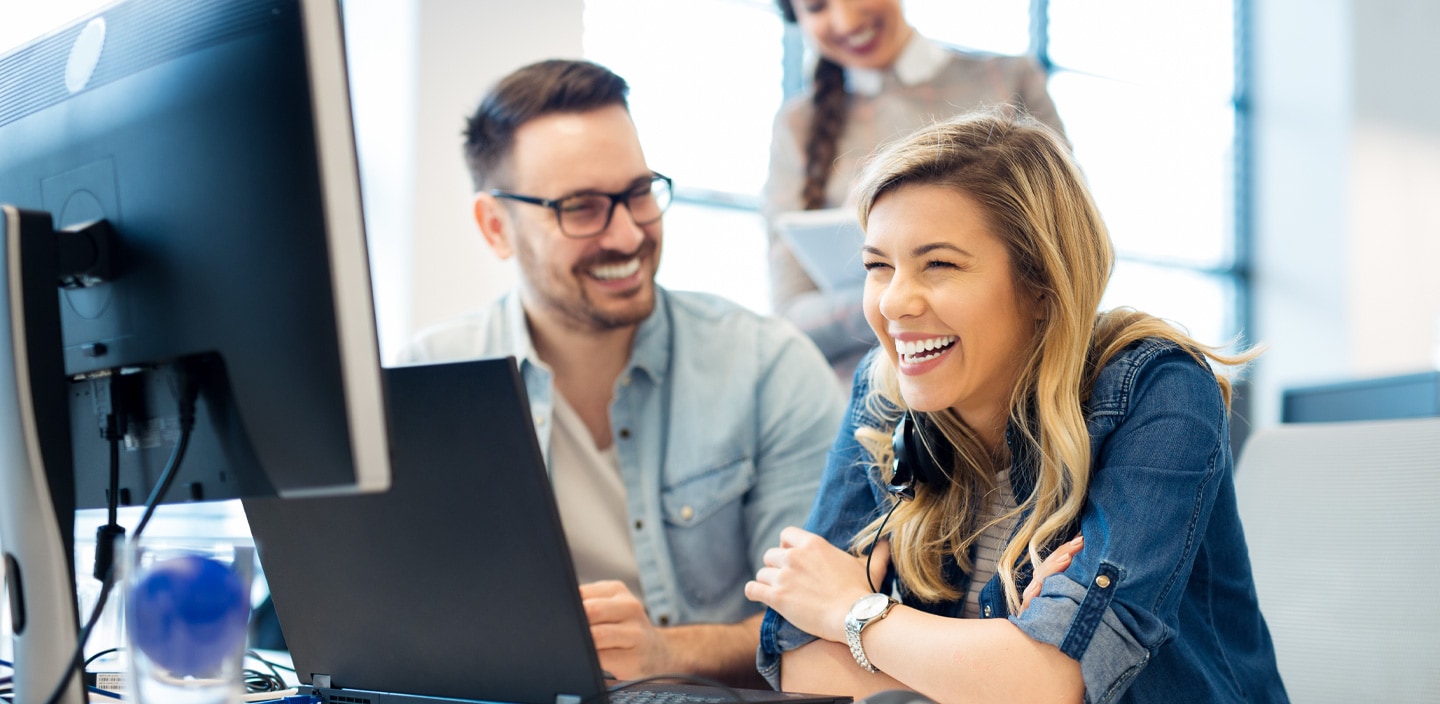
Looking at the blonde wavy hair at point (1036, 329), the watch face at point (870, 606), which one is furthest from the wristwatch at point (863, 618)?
the blonde wavy hair at point (1036, 329)

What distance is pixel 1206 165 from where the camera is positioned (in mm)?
5535

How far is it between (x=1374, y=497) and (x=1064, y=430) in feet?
1.32

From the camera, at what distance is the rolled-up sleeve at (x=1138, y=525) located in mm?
937

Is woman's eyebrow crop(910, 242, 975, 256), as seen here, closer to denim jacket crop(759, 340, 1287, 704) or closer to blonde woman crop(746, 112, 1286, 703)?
blonde woman crop(746, 112, 1286, 703)

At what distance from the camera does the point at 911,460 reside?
46.9 inches

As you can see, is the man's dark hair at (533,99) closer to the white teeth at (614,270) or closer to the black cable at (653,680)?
the white teeth at (614,270)

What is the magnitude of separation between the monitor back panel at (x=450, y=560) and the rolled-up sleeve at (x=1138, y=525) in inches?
15.9

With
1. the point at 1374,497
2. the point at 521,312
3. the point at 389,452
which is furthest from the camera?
the point at 521,312

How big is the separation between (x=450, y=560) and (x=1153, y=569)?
0.56 m

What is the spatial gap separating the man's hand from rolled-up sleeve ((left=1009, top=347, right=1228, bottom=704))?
424 mm

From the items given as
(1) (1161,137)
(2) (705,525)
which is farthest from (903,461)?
(1) (1161,137)

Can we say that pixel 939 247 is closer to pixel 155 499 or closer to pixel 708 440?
pixel 708 440

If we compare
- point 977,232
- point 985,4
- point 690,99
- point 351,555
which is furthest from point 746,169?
point 351,555

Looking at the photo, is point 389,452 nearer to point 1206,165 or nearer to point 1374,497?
point 1374,497
